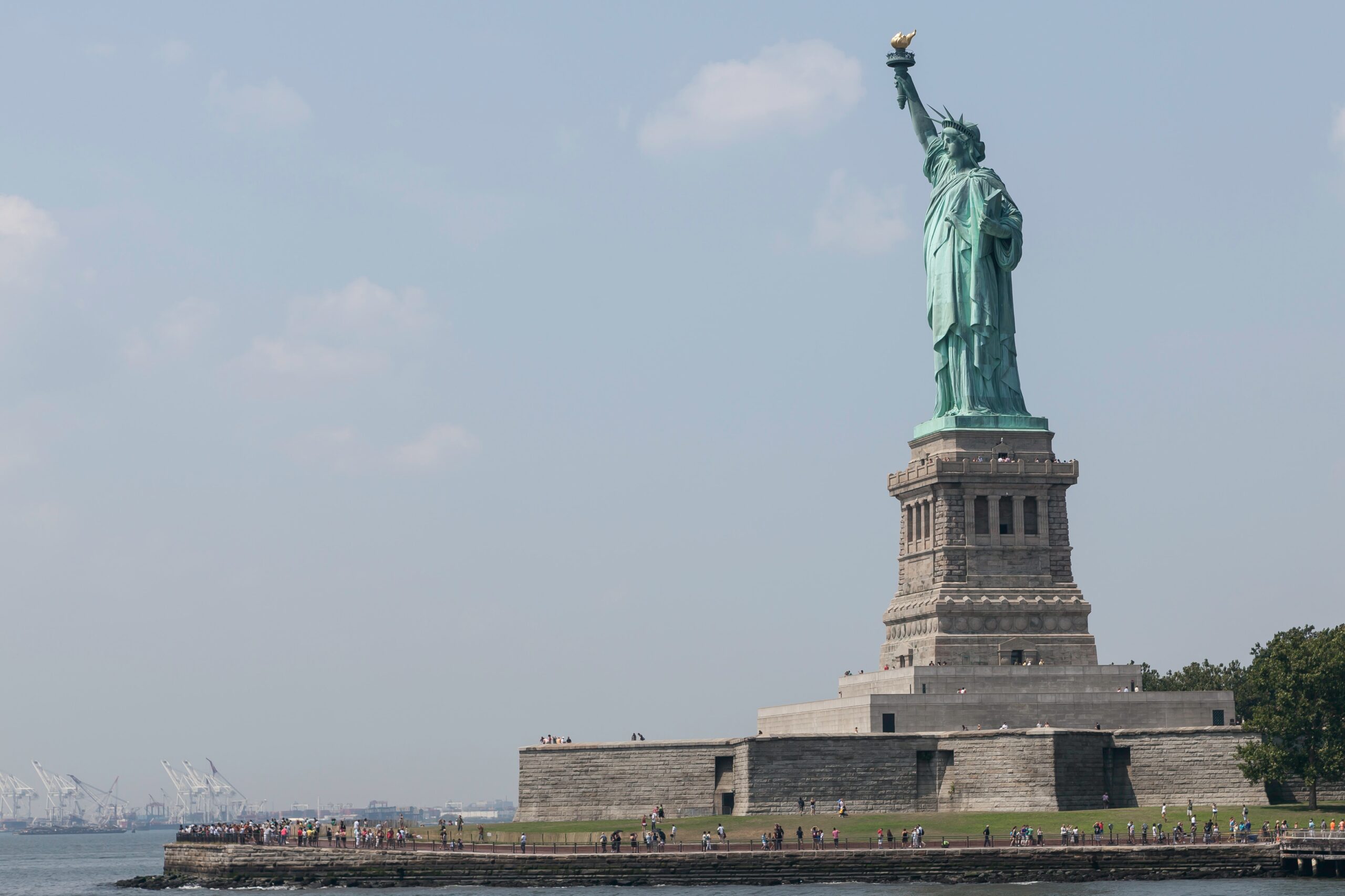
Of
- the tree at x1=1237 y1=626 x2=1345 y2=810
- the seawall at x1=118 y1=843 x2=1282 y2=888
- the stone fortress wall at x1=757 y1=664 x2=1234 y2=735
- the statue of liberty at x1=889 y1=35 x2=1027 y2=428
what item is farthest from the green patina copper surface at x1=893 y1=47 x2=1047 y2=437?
the seawall at x1=118 y1=843 x2=1282 y2=888

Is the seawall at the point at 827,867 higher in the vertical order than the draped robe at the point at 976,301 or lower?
lower

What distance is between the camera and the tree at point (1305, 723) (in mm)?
69875

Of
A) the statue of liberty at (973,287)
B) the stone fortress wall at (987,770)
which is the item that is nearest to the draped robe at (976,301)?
the statue of liberty at (973,287)

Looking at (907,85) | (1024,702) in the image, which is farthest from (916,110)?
(1024,702)

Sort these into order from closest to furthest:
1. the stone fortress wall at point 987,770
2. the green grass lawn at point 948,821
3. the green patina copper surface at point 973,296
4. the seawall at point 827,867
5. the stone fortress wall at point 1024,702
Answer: the seawall at point 827,867 → the green grass lawn at point 948,821 → the stone fortress wall at point 987,770 → the stone fortress wall at point 1024,702 → the green patina copper surface at point 973,296

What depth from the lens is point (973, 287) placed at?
80.7 metres

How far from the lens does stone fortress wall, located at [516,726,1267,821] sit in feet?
232

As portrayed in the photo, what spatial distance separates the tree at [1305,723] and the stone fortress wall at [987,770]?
1341 mm

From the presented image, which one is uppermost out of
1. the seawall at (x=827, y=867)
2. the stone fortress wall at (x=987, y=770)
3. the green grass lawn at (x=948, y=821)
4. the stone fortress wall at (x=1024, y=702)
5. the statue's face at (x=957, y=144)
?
the statue's face at (x=957, y=144)

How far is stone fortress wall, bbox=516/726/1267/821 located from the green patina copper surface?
1331 centimetres

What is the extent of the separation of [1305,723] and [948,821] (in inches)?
471

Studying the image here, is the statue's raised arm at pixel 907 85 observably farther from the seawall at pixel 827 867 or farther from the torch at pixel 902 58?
the seawall at pixel 827 867

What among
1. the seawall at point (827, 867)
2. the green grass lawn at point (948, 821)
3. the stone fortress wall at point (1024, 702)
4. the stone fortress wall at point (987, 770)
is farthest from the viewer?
the stone fortress wall at point (1024, 702)

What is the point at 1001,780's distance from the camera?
71.1 meters
